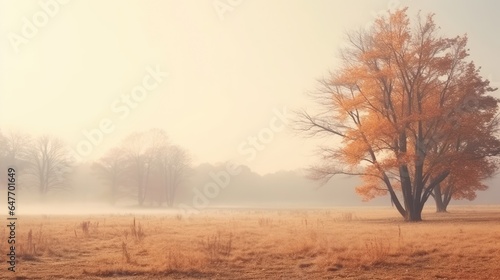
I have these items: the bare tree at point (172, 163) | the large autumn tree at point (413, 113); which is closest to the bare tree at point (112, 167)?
the bare tree at point (172, 163)

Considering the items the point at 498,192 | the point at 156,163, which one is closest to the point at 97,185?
the point at 156,163

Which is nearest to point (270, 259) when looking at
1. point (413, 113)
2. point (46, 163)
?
point (413, 113)

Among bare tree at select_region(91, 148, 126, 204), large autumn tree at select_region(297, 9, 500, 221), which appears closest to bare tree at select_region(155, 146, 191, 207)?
bare tree at select_region(91, 148, 126, 204)

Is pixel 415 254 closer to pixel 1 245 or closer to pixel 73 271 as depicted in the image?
pixel 73 271

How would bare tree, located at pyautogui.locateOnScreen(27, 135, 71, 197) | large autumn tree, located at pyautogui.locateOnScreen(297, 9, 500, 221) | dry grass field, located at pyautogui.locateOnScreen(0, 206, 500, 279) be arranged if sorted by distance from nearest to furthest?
dry grass field, located at pyautogui.locateOnScreen(0, 206, 500, 279) → large autumn tree, located at pyautogui.locateOnScreen(297, 9, 500, 221) → bare tree, located at pyautogui.locateOnScreen(27, 135, 71, 197)

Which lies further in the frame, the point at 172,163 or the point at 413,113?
the point at 172,163

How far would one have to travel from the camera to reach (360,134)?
28703 mm

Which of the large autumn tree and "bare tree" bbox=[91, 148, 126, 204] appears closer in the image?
the large autumn tree

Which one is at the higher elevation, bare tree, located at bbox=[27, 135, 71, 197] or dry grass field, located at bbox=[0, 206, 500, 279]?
bare tree, located at bbox=[27, 135, 71, 197]

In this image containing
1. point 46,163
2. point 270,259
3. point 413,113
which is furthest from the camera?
point 46,163

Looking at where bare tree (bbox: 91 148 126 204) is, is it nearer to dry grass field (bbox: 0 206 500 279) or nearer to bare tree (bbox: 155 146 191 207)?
bare tree (bbox: 155 146 191 207)

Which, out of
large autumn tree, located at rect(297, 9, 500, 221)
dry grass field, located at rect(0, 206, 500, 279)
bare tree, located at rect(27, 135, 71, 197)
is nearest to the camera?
dry grass field, located at rect(0, 206, 500, 279)

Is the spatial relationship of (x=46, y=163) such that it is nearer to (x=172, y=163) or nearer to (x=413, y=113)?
(x=172, y=163)

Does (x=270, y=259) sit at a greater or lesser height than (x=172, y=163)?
lesser
